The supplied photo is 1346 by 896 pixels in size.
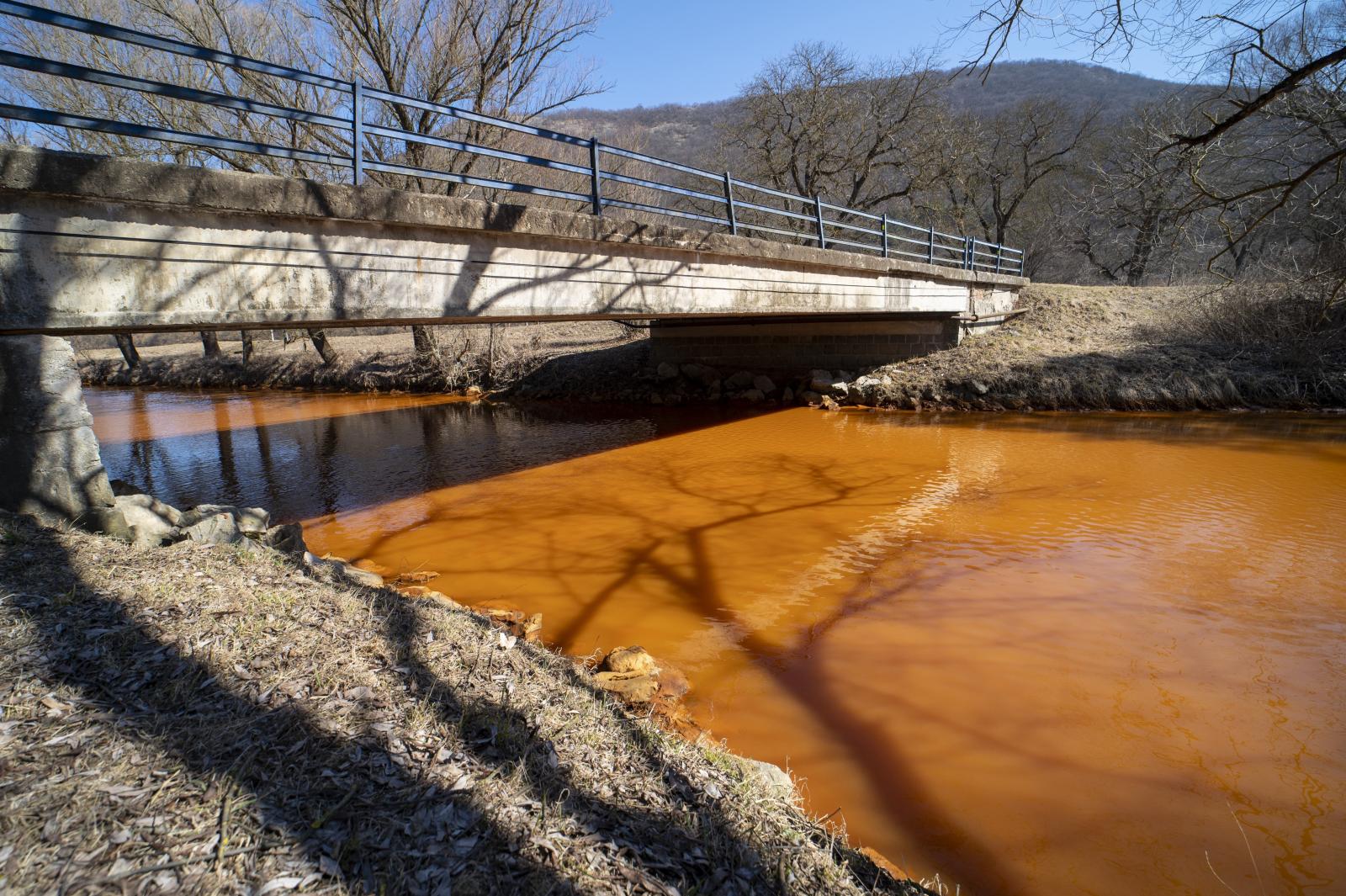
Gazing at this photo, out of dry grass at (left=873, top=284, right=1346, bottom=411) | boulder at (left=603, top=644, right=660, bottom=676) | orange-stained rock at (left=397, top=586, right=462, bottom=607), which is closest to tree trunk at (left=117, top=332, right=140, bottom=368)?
orange-stained rock at (left=397, top=586, right=462, bottom=607)

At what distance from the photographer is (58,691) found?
2.30m

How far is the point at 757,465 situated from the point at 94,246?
26.4 feet

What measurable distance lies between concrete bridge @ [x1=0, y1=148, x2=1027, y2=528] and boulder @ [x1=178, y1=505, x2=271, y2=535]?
0.86 m

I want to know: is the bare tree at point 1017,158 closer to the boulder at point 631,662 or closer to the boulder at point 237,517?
the boulder at point 631,662

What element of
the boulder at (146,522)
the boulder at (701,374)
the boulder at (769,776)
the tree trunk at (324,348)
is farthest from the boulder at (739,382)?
the boulder at (769,776)

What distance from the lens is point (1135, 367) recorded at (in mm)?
13453

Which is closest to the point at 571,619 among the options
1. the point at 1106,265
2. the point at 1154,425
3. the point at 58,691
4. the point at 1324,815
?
the point at 58,691

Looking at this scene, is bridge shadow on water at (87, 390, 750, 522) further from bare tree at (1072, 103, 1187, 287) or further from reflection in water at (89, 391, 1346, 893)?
bare tree at (1072, 103, 1187, 287)

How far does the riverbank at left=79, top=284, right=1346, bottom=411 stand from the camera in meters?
12.5

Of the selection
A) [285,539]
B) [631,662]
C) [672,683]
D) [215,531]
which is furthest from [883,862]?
[285,539]

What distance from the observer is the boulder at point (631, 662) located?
409 centimetres

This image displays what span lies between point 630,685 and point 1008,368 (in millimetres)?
13075

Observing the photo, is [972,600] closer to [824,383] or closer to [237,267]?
[237,267]

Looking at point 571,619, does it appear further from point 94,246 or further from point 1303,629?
point 1303,629
